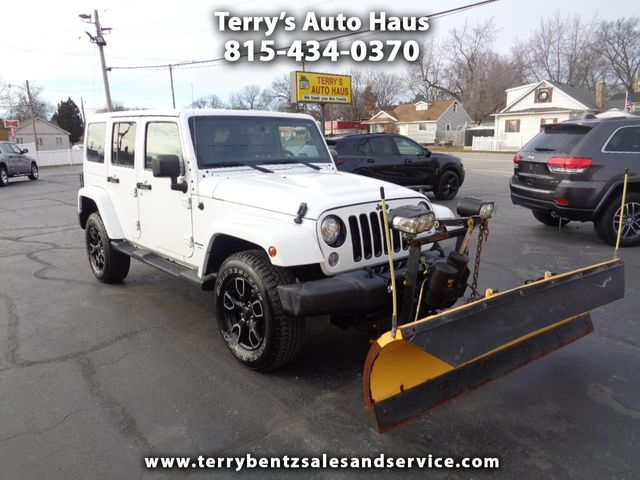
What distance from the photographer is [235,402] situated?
329cm

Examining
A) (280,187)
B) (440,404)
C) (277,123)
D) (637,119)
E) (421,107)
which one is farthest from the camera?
(421,107)

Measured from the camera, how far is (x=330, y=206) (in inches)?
132

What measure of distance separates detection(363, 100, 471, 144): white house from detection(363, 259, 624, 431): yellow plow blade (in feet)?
188

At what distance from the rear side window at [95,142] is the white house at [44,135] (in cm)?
6433

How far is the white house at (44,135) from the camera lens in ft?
207

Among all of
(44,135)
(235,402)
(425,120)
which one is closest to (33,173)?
(235,402)

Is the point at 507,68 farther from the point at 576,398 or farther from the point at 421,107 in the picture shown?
the point at 576,398

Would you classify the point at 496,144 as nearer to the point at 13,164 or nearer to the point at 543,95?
the point at 543,95

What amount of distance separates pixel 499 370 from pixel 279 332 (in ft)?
4.66

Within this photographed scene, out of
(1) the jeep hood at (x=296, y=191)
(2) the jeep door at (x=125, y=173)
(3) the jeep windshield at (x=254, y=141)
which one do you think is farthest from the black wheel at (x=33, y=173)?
(1) the jeep hood at (x=296, y=191)

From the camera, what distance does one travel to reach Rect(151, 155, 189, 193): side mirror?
3989mm

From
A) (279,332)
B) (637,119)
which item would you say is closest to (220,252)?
(279,332)

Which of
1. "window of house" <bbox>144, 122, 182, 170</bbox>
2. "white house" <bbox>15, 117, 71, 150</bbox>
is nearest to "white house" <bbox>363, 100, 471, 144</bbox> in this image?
"white house" <bbox>15, 117, 71, 150</bbox>

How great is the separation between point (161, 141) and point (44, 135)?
230 feet
